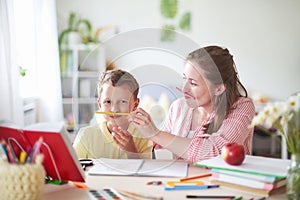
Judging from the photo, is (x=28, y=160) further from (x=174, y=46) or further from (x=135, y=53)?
(x=174, y=46)

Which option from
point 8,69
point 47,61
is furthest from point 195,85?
point 47,61

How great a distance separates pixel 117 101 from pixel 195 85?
31cm

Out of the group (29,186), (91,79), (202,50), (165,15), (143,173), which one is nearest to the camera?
(29,186)

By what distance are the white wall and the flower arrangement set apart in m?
3.70

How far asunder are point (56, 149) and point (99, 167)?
0.29m

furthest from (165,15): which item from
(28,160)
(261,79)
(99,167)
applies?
(28,160)

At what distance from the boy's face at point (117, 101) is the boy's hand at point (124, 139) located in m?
0.05

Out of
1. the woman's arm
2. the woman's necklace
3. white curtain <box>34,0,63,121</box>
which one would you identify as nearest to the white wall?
white curtain <box>34,0,63,121</box>

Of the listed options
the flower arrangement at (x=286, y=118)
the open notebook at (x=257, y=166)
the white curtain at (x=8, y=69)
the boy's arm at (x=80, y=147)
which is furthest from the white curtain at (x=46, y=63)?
the flower arrangement at (x=286, y=118)

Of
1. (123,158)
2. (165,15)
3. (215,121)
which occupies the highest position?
(165,15)

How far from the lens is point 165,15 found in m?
4.54

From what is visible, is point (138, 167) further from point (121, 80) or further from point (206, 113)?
point (206, 113)

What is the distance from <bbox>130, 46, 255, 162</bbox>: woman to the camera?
145 cm

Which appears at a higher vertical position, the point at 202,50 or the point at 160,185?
the point at 202,50
